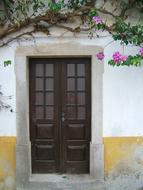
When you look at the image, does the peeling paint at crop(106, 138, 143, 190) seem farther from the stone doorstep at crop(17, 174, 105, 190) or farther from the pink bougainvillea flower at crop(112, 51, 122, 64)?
the pink bougainvillea flower at crop(112, 51, 122, 64)

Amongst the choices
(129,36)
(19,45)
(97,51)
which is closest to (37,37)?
(19,45)

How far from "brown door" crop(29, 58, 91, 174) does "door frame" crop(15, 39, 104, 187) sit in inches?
9.6

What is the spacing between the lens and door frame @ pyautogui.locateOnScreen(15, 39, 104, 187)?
7.10 metres

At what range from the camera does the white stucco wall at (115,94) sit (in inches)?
280

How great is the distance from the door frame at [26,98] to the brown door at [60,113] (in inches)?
9.6

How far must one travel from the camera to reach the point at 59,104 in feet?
24.4

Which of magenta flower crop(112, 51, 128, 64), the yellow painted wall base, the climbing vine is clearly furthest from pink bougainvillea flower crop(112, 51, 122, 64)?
the yellow painted wall base

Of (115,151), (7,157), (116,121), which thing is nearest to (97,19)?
(116,121)

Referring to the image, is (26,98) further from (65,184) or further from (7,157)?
(65,184)

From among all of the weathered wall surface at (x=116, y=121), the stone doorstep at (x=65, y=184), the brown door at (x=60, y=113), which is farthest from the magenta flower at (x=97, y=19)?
the stone doorstep at (x=65, y=184)

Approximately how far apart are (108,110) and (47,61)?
1.40 meters

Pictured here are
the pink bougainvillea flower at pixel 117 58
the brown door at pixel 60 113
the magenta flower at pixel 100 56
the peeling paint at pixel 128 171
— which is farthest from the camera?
the brown door at pixel 60 113

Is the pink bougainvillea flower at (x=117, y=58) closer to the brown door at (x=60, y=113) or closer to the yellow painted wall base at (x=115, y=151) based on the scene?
the brown door at (x=60, y=113)

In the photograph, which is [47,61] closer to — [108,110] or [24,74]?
[24,74]
